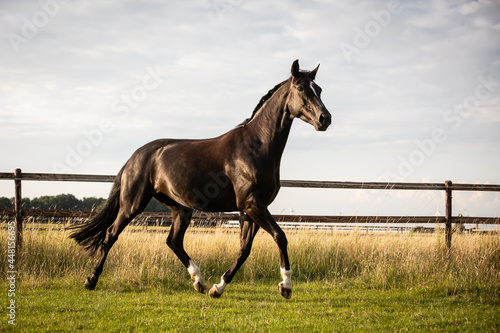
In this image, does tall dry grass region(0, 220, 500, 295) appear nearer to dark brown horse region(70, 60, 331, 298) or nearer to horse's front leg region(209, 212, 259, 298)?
dark brown horse region(70, 60, 331, 298)

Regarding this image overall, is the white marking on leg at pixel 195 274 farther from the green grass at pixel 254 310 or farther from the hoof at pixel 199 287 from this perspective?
the green grass at pixel 254 310

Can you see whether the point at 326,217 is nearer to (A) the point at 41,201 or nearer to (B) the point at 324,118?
(B) the point at 324,118

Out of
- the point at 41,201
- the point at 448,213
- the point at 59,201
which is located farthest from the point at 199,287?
the point at 41,201

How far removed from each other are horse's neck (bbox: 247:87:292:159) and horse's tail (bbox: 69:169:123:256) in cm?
268

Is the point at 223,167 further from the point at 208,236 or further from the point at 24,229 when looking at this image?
the point at 24,229

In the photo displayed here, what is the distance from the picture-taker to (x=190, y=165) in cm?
559

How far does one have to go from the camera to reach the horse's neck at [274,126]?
5145 millimetres

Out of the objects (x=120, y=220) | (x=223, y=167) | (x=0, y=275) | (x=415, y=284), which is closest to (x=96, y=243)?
(x=120, y=220)

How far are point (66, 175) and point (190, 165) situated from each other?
3904mm

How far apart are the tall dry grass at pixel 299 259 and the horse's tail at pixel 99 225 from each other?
0.54 meters

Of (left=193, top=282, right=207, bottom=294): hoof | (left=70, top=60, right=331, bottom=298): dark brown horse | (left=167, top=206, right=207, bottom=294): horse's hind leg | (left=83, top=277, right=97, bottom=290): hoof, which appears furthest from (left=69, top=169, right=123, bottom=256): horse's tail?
(left=193, top=282, right=207, bottom=294): hoof

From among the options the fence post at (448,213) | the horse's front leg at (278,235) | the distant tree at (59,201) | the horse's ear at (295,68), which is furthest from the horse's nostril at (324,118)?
the distant tree at (59,201)

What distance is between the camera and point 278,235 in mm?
4699

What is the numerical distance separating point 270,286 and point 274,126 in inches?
114
